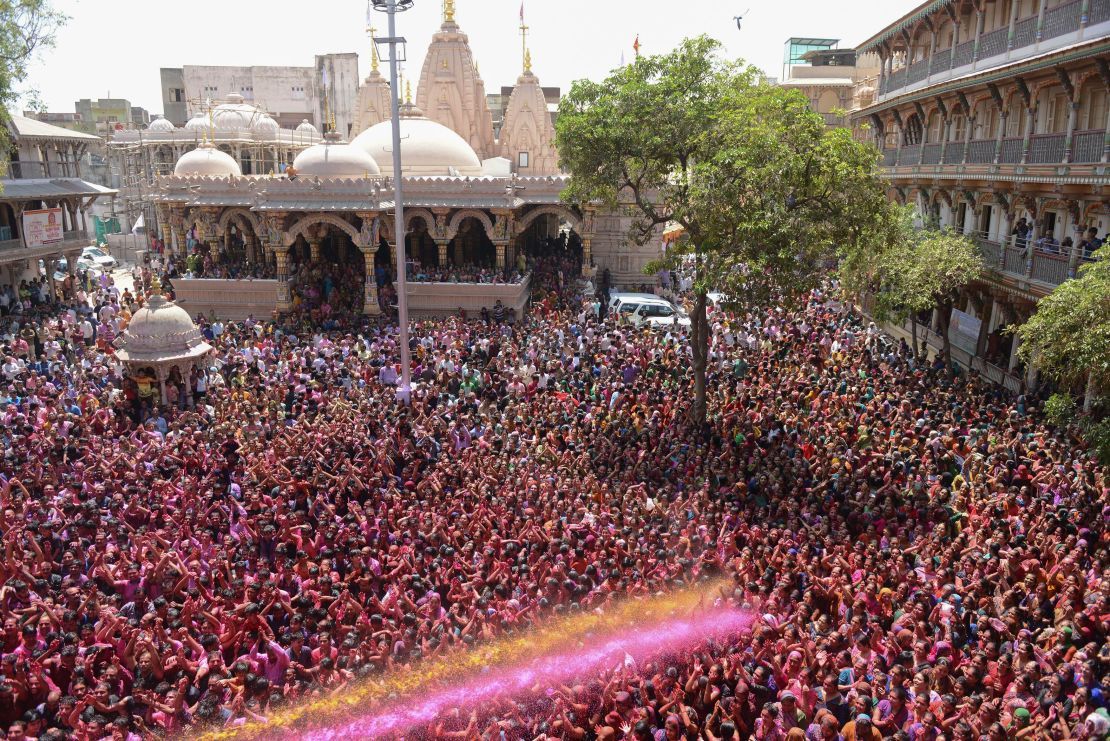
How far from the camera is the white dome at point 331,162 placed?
1027 inches

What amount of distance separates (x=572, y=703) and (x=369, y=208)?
2018cm

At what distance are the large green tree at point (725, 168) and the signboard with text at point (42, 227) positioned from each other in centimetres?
2172

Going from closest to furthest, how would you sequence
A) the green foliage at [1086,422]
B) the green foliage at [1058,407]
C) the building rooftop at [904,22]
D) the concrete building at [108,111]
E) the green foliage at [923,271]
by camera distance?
the green foliage at [1086,422]
the green foliage at [1058,407]
the green foliage at [923,271]
the building rooftop at [904,22]
the concrete building at [108,111]

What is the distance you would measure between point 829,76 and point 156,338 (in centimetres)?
4165

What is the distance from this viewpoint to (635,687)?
6.83m

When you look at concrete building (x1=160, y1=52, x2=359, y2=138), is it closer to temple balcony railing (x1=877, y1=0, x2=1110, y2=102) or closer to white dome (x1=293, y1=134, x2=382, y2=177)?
white dome (x1=293, y1=134, x2=382, y2=177)

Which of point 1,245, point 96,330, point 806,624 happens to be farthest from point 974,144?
point 1,245

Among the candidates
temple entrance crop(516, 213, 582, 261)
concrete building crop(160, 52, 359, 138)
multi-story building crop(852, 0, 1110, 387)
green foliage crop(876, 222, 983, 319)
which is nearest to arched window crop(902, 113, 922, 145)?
multi-story building crop(852, 0, 1110, 387)

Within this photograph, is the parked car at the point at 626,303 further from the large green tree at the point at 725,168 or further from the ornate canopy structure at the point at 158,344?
the ornate canopy structure at the point at 158,344

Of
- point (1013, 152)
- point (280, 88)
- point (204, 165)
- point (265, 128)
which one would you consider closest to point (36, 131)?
point (204, 165)

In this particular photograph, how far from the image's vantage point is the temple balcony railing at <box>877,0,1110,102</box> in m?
15.9

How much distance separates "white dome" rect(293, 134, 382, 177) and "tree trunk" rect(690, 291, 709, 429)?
15.7 metres

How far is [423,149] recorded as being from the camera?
29.8m

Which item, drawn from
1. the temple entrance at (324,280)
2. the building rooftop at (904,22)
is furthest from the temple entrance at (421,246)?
the building rooftop at (904,22)
